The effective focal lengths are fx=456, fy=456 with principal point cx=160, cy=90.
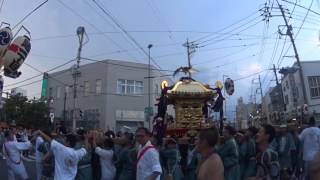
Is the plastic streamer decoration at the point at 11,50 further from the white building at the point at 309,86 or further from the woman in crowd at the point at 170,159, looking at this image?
the white building at the point at 309,86

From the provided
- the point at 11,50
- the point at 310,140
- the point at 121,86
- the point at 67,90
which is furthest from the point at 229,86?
the point at 67,90

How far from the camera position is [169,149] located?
1091 centimetres

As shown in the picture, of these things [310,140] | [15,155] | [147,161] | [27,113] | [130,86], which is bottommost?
[147,161]

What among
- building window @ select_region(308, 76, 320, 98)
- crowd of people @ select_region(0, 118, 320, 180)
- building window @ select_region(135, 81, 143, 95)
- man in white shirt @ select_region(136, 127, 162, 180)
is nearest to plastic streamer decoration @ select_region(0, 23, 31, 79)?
crowd of people @ select_region(0, 118, 320, 180)

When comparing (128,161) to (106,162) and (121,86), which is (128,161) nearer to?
(106,162)

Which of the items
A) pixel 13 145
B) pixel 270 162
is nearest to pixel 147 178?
pixel 270 162

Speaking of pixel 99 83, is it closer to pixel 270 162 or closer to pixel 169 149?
pixel 169 149

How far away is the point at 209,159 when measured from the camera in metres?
4.96

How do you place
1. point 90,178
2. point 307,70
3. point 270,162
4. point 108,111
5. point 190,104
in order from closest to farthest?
point 270,162
point 90,178
point 190,104
point 108,111
point 307,70

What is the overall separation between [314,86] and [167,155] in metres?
41.9

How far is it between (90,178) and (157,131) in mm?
5221

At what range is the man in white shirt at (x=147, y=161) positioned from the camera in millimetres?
7520

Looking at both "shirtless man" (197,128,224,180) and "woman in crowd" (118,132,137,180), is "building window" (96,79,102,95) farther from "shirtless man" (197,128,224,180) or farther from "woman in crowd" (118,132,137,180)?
"shirtless man" (197,128,224,180)

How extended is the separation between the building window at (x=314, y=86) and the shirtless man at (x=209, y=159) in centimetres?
4644
